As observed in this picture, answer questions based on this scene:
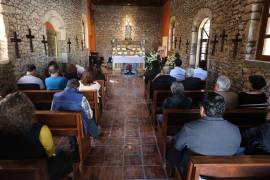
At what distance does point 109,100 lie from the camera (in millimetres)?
5695

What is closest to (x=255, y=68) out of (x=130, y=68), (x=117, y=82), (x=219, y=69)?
(x=219, y=69)

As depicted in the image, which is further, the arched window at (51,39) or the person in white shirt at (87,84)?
the arched window at (51,39)

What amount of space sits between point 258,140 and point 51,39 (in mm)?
6980

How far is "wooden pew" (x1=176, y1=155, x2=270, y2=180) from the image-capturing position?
122cm

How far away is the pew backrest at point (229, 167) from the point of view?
1220 mm

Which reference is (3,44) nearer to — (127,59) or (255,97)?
(255,97)

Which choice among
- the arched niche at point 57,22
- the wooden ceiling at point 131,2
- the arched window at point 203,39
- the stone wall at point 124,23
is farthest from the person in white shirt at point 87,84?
the stone wall at point 124,23

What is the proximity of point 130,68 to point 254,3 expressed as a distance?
7425mm

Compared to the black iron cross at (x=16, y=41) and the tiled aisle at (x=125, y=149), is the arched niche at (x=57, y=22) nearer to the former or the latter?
the black iron cross at (x=16, y=41)

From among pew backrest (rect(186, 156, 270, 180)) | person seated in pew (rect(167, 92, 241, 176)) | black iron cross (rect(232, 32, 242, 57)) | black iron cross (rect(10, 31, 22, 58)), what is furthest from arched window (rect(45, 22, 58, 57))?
pew backrest (rect(186, 156, 270, 180))

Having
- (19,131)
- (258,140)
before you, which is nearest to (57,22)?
(19,131)

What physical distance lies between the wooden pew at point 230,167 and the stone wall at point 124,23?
522 inches

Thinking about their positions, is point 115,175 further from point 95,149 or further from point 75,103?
point 75,103

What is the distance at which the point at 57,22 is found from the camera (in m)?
7.16
